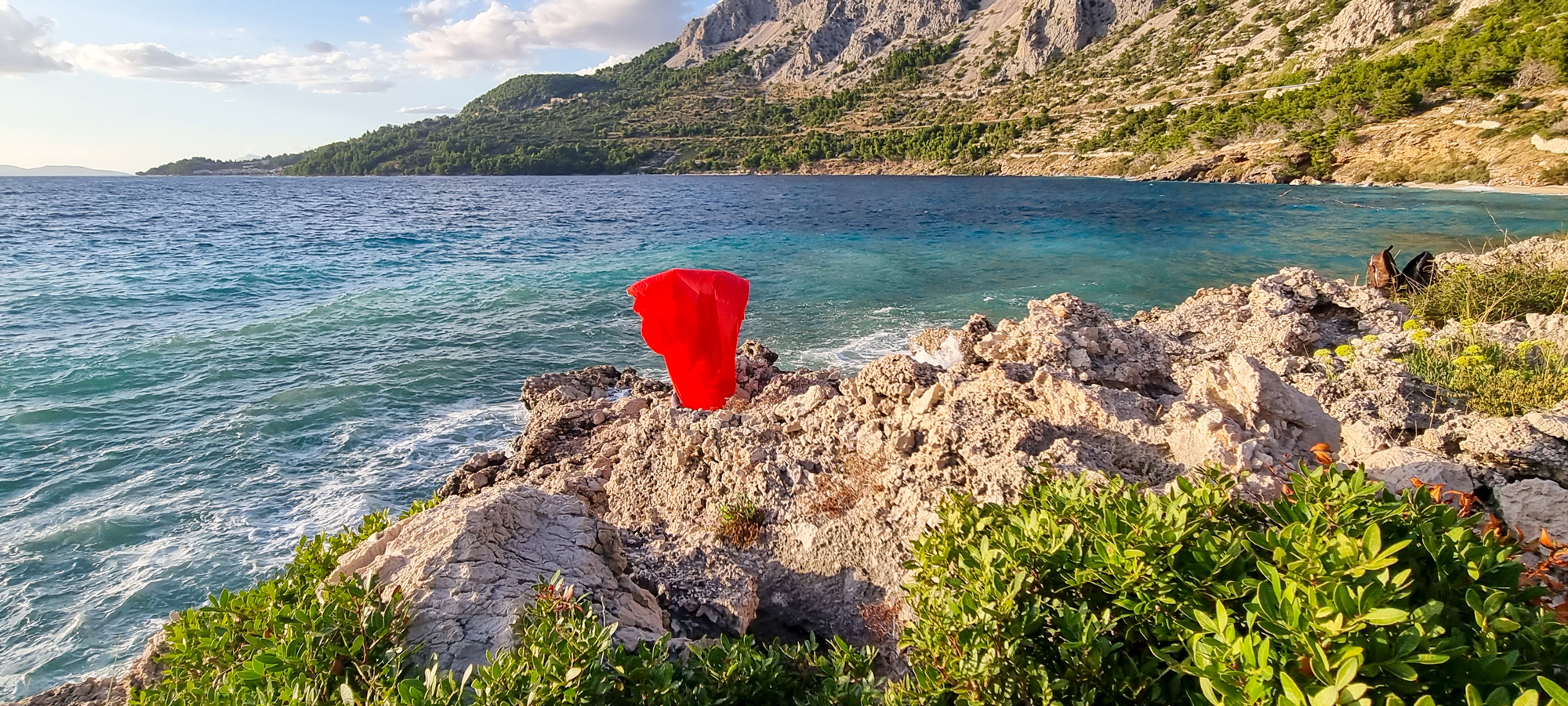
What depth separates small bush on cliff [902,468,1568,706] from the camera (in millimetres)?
1495

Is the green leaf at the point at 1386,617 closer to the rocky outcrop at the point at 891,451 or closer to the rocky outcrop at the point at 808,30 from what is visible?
the rocky outcrop at the point at 891,451

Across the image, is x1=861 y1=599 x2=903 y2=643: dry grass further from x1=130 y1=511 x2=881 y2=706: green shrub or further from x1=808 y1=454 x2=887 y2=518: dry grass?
x1=130 y1=511 x2=881 y2=706: green shrub

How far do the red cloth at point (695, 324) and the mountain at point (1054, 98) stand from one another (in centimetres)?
4491

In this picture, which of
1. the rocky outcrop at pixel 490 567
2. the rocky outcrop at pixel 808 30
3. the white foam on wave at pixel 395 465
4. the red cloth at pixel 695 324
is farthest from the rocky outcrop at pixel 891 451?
the rocky outcrop at pixel 808 30

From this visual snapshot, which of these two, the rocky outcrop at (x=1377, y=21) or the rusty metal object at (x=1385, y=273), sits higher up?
the rocky outcrop at (x=1377, y=21)

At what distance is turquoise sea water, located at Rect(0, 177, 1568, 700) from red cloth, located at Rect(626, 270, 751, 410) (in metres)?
3.04

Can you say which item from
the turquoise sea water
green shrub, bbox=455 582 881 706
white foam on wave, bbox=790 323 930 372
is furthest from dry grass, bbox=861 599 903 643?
white foam on wave, bbox=790 323 930 372

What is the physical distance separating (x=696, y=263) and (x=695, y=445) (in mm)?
17730

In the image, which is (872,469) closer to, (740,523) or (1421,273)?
(740,523)

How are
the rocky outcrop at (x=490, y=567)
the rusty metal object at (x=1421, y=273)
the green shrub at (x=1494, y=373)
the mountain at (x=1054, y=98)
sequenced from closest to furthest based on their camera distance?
the rocky outcrop at (x=490, y=567)
the green shrub at (x=1494, y=373)
the rusty metal object at (x=1421, y=273)
the mountain at (x=1054, y=98)

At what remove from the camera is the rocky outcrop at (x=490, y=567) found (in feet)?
8.70

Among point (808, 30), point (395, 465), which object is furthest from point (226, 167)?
point (395, 465)

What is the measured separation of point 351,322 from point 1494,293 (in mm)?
18390

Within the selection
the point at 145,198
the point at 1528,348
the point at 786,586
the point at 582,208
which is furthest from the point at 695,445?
the point at 145,198
